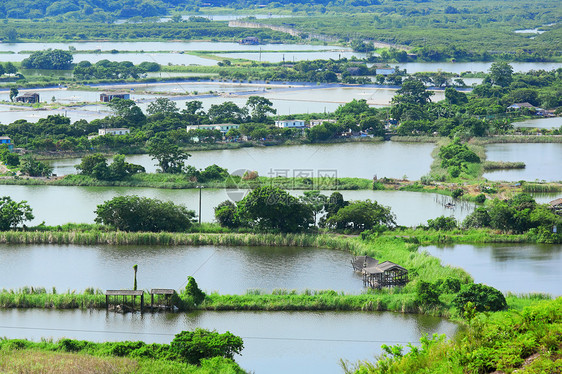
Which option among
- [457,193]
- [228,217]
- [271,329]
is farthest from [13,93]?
[271,329]

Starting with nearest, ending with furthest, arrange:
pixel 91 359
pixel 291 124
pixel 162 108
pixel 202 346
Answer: pixel 91 359 → pixel 202 346 → pixel 291 124 → pixel 162 108

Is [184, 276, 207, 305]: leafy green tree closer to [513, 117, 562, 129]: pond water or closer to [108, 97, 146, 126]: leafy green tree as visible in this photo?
[108, 97, 146, 126]: leafy green tree

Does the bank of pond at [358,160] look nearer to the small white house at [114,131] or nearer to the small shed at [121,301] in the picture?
the small white house at [114,131]

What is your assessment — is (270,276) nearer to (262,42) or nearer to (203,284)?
(203,284)

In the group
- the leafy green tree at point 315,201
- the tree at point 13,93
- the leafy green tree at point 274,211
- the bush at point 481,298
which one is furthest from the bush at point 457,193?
the tree at point 13,93

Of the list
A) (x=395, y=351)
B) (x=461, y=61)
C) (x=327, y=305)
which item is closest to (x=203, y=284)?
(x=327, y=305)

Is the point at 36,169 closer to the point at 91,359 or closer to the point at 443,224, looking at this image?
the point at 443,224
